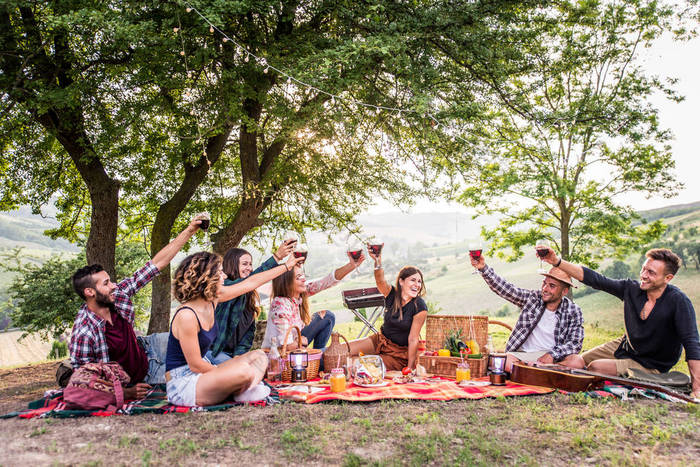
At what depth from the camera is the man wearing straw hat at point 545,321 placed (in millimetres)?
4656

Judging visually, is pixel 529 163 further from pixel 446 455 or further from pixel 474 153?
pixel 446 455

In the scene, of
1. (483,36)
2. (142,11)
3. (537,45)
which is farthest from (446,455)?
(537,45)

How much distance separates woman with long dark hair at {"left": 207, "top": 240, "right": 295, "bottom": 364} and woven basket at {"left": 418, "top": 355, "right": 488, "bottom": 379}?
175 centimetres

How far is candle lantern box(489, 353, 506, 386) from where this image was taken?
14.2 ft

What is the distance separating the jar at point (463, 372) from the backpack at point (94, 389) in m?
2.88

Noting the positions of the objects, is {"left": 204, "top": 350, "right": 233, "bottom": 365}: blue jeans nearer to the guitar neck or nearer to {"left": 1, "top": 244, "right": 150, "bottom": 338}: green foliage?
the guitar neck

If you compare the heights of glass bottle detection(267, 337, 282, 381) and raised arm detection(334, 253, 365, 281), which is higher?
raised arm detection(334, 253, 365, 281)

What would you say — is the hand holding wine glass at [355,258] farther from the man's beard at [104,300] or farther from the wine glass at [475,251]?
the man's beard at [104,300]

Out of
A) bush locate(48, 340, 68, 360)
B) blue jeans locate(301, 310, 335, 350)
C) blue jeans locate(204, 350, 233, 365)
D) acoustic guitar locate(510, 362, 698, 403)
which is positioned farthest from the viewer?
bush locate(48, 340, 68, 360)

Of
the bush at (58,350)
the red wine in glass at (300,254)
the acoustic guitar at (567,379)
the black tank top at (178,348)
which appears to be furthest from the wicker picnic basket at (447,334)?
the bush at (58,350)

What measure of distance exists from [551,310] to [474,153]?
8.98ft

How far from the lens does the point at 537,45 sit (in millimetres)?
7105

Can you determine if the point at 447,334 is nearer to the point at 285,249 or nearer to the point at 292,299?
the point at 292,299

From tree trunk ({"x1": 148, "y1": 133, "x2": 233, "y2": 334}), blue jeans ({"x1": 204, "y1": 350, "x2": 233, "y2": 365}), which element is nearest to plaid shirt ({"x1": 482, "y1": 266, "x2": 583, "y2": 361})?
blue jeans ({"x1": 204, "y1": 350, "x2": 233, "y2": 365})
